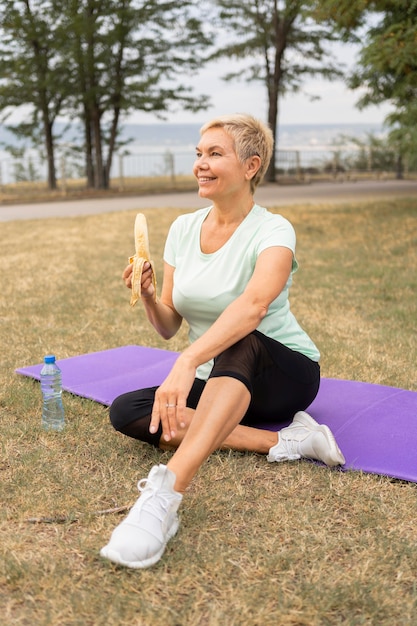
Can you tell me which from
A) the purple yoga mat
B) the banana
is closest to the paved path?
the purple yoga mat

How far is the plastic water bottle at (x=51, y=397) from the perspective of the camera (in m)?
3.30

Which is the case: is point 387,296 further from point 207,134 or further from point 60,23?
point 60,23

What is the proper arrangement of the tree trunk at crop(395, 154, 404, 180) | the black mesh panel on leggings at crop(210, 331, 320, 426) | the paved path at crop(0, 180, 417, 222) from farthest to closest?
the tree trunk at crop(395, 154, 404, 180) < the paved path at crop(0, 180, 417, 222) < the black mesh panel on leggings at crop(210, 331, 320, 426)

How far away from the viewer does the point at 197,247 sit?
9.88ft

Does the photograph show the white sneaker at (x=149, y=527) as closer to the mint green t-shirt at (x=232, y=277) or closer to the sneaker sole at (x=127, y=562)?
the sneaker sole at (x=127, y=562)

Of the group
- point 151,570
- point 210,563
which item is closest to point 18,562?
point 151,570

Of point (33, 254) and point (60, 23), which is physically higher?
point (60, 23)

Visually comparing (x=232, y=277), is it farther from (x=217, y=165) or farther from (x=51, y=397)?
(x=51, y=397)

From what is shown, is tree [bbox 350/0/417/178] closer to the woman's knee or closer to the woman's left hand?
the woman's knee

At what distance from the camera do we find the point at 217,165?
9.00ft

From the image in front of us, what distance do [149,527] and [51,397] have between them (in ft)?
4.70

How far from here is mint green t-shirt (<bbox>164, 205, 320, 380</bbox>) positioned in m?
2.81

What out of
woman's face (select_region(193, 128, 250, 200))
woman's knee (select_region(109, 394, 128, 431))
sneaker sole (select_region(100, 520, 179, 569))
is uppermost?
woman's face (select_region(193, 128, 250, 200))

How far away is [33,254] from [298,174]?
57.6ft
